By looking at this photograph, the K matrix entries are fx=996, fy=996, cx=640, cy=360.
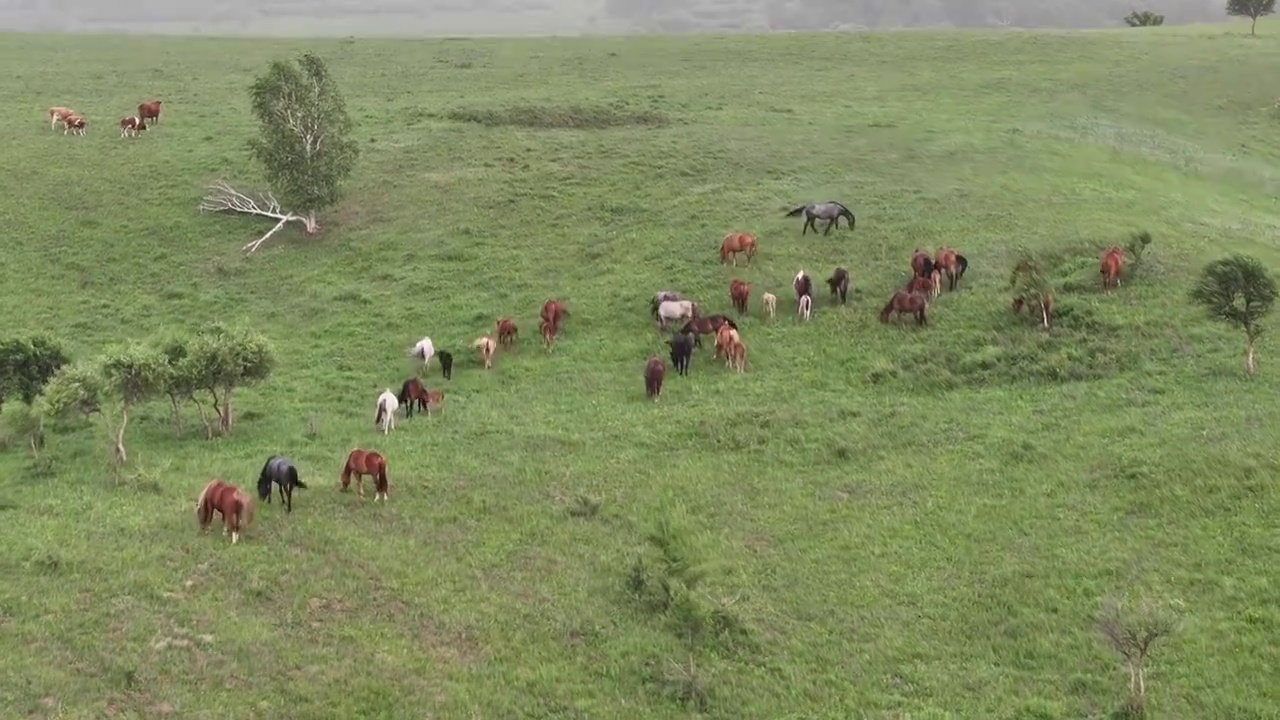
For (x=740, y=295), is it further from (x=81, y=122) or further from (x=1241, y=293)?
(x=81, y=122)

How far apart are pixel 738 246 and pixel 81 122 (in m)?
32.8

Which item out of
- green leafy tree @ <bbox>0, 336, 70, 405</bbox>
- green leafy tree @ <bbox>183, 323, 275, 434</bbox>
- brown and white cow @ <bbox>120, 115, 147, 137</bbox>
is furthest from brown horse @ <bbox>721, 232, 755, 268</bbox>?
brown and white cow @ <bbox>120, 115, 147, 137</bbox>

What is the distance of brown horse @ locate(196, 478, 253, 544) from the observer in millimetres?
15891

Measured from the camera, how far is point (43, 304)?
30344mm

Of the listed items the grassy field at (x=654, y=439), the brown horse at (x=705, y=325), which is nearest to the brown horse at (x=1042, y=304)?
the grassy field at (x=654, y=439)

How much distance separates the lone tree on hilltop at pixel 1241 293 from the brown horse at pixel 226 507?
19.9 metres

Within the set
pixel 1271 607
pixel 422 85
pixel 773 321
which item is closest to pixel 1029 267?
pixel 773 321

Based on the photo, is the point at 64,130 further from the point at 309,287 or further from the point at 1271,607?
the point at 1271,607

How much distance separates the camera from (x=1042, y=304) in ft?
82.3

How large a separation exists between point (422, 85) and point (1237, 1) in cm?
5873

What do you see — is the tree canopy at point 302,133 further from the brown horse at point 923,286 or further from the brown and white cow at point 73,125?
the brown horse at point 923,286

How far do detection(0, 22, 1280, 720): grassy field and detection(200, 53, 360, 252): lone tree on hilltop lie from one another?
184cm

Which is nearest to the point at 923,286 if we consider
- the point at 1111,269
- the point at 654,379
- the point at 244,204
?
the point at 1111,269

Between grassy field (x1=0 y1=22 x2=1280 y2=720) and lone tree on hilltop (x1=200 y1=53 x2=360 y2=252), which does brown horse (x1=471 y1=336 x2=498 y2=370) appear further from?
lone tree on hilltop (x1=200 y1=53 x2=360 y2=252)
